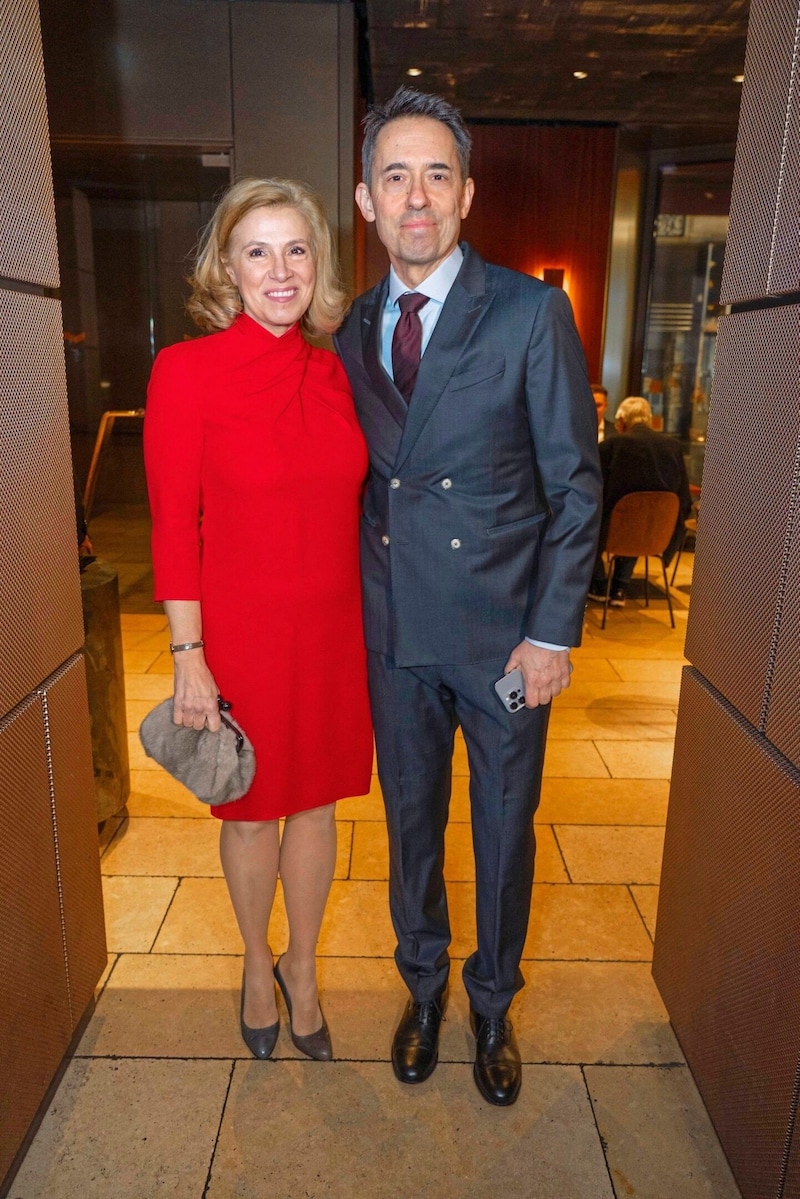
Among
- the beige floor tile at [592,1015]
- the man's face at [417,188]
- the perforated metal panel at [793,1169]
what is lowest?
the beige floor tile at [592,1015]

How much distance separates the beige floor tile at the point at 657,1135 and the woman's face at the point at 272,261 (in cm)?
180

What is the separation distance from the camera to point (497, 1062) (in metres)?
2.00

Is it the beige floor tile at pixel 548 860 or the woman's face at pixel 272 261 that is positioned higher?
the woman's face at pixel 272 261

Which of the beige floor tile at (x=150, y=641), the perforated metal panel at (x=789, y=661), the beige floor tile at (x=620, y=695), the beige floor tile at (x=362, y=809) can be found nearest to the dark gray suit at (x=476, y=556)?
the perforated metal panel at (x=789, y=661)

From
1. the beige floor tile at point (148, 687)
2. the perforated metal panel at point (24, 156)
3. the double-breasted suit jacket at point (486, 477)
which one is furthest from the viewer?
the beige floor tile at point (148, 687)

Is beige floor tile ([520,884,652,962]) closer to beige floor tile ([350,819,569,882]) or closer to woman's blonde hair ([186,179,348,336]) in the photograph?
beige floor tile ([350,819,569,882])

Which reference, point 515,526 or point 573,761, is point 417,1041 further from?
point 573,761

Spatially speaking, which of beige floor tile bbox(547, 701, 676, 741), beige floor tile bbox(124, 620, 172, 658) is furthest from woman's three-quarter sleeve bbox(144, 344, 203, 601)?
beige floor tile bbox(124, 620, 172, 658)

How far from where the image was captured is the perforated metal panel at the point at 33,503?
166cm

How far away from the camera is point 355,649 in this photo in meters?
1.99

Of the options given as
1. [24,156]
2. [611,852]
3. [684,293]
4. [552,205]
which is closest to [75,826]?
[24,156]

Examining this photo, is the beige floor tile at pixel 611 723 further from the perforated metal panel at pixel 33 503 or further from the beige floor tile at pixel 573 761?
the perforated metal panel at pixel 33 503

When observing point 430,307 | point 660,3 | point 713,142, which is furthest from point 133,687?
point 713,142

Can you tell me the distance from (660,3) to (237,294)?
508cm
